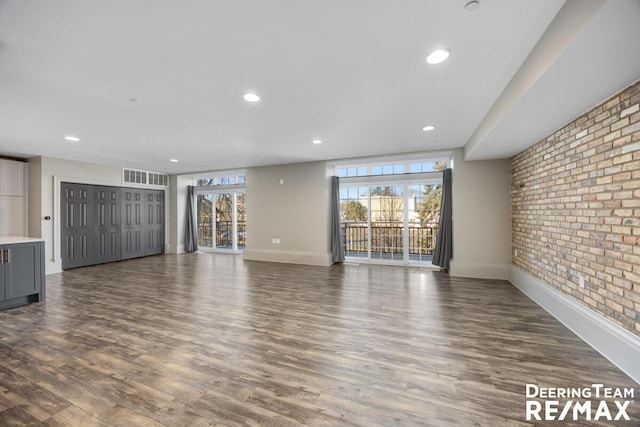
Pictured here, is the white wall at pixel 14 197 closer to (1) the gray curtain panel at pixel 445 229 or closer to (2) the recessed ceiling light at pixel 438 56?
(2) the recessed ceiling light at pixel 438 56

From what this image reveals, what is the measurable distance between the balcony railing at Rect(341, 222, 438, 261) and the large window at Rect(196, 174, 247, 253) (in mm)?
3353

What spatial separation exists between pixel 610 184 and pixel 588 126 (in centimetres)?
67

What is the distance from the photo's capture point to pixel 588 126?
100 inches

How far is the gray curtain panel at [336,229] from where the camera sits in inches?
249

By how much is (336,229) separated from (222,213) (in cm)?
410

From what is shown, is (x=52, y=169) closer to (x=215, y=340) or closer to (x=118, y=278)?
(x=118, y=278)

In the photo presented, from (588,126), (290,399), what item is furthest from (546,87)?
(290,399)

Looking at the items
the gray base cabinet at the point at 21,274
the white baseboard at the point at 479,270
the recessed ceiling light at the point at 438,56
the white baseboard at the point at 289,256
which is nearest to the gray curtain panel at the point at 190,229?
the white baseboard at the point at 289,256

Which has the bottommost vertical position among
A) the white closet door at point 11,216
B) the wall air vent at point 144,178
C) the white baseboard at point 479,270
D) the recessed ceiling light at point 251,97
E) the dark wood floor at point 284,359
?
the dark wood floor at point 284,359

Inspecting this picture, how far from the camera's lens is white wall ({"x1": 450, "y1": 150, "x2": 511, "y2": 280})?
483cm

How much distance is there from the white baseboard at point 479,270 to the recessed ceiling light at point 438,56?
4.15m

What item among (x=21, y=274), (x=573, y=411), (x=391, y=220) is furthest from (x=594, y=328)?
(x=21, y=274)

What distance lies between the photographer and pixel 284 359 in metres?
2.23

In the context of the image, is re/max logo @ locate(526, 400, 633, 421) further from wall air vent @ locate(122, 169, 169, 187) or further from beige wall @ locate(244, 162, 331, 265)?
wall air vent @ locate(122, 169, 169, 187)
